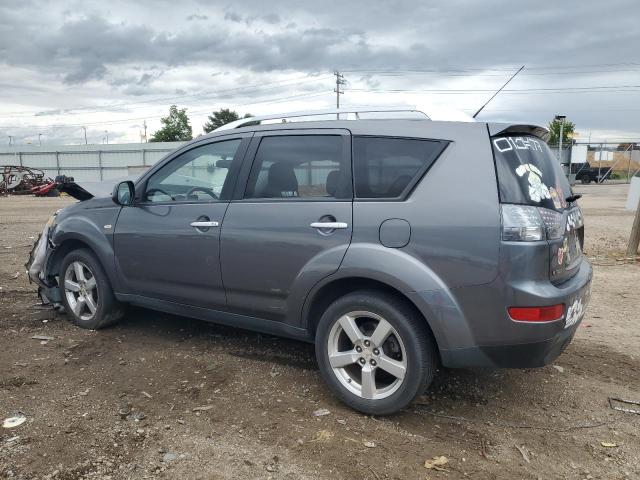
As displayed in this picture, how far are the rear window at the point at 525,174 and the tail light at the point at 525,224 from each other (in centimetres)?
5

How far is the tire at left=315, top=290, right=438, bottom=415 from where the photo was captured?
120 inches

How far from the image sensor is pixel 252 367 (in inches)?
158

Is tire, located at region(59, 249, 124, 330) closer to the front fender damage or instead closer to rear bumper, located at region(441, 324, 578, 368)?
the front fender damage

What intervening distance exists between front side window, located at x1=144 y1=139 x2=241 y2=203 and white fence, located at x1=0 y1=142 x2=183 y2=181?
38.4 meters

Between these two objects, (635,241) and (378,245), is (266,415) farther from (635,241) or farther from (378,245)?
(635,241)

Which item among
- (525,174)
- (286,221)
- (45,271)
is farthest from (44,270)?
(525,174)

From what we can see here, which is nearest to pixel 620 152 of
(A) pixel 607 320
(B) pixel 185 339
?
(A) pixel 607 320

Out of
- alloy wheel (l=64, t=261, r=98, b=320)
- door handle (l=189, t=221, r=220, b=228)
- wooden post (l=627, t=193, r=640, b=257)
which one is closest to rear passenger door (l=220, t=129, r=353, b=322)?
door handle (l=189, t=221, r=220, b=228)

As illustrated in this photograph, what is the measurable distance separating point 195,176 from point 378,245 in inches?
71.7

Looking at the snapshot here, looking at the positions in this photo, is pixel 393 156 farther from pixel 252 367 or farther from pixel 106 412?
pixel 106 412

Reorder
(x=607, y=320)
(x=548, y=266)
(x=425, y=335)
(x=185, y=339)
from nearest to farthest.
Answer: (x=548, y=266), (x=425, y=335), (x=185, y=339), (x=607, y=320)

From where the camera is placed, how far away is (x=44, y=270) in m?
5.14

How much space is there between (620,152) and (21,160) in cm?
4745

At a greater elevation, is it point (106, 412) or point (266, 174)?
point (266, 174)
